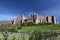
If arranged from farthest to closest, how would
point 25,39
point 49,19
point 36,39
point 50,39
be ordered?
point 49,19 → point 50,39 → point 25,39 → point 36,39

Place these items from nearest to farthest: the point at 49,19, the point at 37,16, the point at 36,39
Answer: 1. the point at 36,39
2. the point at 49,19
3. the point at 37,16

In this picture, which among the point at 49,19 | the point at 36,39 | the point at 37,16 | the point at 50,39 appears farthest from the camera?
the point at 37,16

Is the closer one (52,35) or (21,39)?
(21,39)

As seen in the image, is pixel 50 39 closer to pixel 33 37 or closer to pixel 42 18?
pixel 33 37

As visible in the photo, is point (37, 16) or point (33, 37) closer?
point (33, 37)

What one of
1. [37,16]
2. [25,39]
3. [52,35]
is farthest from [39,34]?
[37,16]

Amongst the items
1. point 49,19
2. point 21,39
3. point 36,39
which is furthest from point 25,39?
point 49,19

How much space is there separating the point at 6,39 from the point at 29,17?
52181mm

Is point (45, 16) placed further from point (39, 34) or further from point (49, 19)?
point (39, 34)

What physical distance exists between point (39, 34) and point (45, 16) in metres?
53.5

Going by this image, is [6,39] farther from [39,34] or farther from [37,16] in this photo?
[37,16]

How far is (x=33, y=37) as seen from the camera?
8836mm

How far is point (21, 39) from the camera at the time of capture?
953 cm

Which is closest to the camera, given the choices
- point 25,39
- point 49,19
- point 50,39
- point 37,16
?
point 25,39
